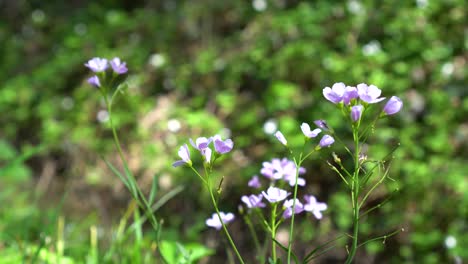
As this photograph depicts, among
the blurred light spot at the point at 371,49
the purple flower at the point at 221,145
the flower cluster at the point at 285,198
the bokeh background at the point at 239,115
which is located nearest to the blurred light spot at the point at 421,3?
the bokeh background at the point at 239,115

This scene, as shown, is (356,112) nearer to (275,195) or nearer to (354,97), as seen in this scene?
(354,97)

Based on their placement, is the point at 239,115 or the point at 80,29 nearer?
the point at 239,115

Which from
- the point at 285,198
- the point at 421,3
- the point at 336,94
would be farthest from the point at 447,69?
the point at 336,94

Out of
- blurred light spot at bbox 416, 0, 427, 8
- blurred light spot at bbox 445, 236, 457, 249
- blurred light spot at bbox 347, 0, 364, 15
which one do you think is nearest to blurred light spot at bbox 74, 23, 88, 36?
blurred light spot at bbox 347, 0, 364, 15

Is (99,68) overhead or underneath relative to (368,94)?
overhead

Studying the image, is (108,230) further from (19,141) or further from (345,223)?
(19,141)

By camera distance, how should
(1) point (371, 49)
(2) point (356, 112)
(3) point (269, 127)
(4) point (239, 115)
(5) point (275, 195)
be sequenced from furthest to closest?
(4) point (239, 115) < (1) point (371, 49) < (3) point (269, 127) < (5) point (275, 195) < (2) point (356, 112)

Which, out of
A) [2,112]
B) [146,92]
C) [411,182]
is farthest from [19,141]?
[411,182]
